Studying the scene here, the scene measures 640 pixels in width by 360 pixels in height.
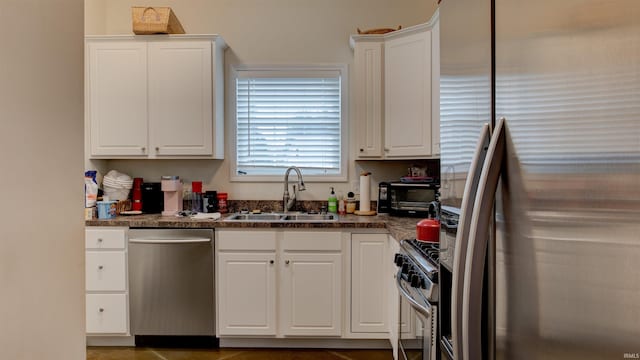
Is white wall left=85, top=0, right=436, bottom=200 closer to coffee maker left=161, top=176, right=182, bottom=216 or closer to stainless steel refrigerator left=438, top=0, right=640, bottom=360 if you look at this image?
coffee maker left=161, top=176, right=182, bottom=216

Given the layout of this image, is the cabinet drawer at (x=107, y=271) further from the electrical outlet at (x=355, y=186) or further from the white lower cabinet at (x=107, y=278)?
the electrical outlet at (x=355, y=186)

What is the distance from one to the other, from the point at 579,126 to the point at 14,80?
1145mm

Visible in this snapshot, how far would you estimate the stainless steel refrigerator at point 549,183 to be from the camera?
478 millimetres

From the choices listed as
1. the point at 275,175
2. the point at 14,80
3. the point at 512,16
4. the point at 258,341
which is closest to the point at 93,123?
the point at 275,175

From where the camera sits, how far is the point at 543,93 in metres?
0.64

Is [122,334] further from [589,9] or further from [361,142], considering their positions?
[589,9]

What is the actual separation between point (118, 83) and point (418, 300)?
9.53 feet

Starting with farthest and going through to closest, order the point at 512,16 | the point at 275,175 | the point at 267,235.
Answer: the point at 275,175 → the point at 267,235 → the point at 512,16

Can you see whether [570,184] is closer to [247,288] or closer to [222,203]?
[247,288]

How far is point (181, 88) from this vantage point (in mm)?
3232

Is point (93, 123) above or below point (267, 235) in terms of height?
above

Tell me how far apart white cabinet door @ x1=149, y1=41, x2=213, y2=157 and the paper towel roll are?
4.44 feet

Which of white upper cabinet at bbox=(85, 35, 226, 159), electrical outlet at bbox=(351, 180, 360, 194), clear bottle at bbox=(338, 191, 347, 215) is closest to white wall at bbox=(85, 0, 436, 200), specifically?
electrical outlet at bbox=(351, 180, 360, 194)

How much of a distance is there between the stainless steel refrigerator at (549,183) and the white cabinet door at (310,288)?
2032 millimetres
